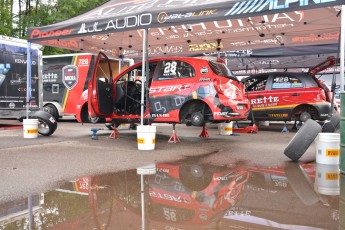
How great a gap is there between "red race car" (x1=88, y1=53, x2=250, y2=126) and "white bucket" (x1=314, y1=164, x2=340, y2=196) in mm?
2937

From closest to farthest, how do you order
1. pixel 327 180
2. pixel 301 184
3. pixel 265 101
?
pixel 301 184, pixel 327 180, pixel 265 101

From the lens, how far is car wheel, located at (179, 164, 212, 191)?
4.77m

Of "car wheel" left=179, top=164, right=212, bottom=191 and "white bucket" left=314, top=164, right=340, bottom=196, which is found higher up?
"white bucket" left=314, top=164, right=340, bottom=196

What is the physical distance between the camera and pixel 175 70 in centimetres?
888

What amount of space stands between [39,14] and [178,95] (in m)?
17.5

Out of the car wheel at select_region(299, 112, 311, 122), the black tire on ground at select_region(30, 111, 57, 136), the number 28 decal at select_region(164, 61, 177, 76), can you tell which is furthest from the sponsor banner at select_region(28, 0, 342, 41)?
the car wheel at select_region(299, 112, 311, 122)

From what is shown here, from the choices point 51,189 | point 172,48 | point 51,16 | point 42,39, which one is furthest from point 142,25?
point 51,16

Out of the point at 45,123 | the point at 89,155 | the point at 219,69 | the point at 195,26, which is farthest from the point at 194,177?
the point at 45,123

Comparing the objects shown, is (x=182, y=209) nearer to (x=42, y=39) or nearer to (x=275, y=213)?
(x=275, y=213)

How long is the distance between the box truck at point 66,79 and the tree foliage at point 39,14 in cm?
640

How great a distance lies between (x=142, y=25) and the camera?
7.32m

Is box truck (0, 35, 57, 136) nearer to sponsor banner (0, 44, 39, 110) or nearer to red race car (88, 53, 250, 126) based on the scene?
sponsor banner (0, 44, 39, 110)

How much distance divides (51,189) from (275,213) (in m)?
2.56

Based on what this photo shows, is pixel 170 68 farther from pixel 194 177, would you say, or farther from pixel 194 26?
pixel 194 177
